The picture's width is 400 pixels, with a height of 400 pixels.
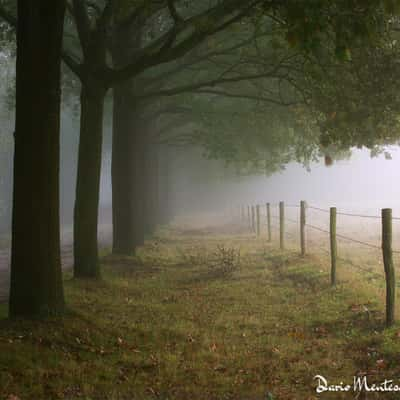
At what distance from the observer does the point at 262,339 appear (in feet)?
26.9

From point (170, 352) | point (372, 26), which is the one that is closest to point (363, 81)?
point (372, 26)

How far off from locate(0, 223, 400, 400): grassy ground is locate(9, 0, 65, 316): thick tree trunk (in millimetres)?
529

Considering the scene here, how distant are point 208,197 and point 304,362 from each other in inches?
2740

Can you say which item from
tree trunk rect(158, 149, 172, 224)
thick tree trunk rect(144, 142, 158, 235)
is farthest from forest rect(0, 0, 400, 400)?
tree trunk rect(158, 149, 172, 224)

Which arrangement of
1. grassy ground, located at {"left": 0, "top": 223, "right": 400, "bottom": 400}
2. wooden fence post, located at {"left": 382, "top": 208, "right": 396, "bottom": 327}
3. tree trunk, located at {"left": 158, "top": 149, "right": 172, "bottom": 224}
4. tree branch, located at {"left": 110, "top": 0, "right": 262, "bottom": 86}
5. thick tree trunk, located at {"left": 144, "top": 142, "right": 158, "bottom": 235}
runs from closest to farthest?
grassy ground, located at {"left": 0, "top": 223, "right": 400, "bottom": 400}, wooden fence post, located at {"left": 382, "top": 208, "right": 396, "bottom": 327}, tree branch, located at {"left": 110, "top": 0, "right": 262, "bottom": 86}, thick tree trunk, located at {"left": 144, "top": 142, "right": 158, "bottom": 235}, tree trunk, located at {"left": 158, "top": 149, "right": 172, "bottom": 224}

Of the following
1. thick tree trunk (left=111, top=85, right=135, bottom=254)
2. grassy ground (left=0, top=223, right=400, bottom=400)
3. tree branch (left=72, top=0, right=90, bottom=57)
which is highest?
tree branch (left=72, top=0, right=90, bottom=57)

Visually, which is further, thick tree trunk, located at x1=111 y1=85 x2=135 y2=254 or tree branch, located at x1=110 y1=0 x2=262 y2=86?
thick tree trunk, located at x1=111 y1=85 x2=135 y2=254

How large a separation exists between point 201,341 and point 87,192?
5616 mm

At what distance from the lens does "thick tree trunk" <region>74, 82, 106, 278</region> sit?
488 inches

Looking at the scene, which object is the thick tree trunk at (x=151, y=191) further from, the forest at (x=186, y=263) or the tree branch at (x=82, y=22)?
the tree branch at (x=82, y=22)

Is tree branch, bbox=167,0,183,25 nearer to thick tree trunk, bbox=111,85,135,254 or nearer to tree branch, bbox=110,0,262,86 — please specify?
tree branch, bbox=110,0,262,86

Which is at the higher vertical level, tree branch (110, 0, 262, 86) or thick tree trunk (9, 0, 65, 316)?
tree branch (110, 0, 262, 86)

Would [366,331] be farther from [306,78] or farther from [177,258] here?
[177,258]

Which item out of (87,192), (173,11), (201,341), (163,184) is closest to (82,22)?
(173,11)
